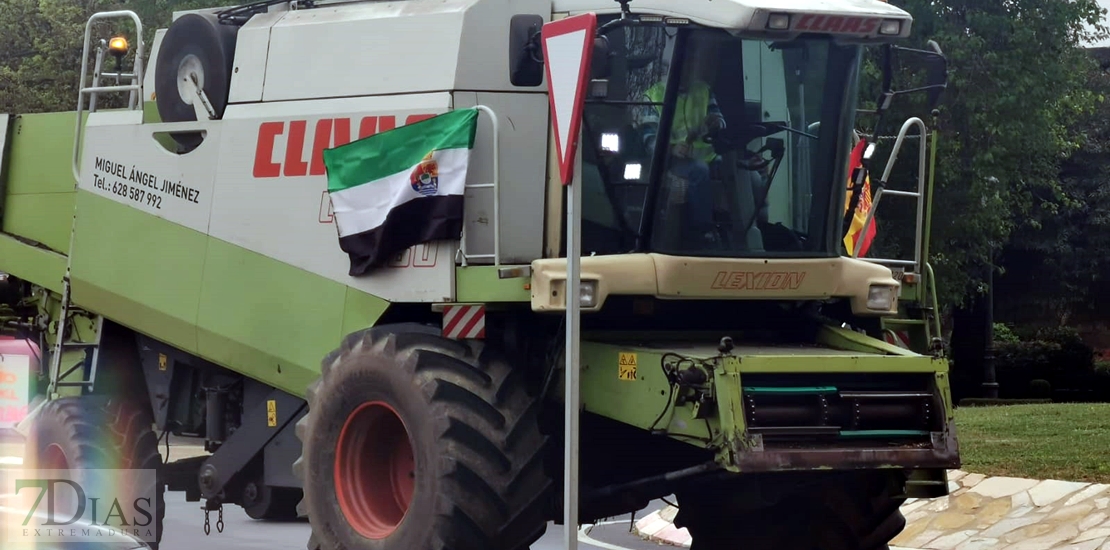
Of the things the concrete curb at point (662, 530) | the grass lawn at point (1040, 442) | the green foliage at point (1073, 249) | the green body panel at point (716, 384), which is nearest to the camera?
the green body panel at point (716, 384)

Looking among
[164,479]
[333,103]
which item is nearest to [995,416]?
[164,479]

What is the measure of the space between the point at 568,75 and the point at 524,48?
1.33 metres

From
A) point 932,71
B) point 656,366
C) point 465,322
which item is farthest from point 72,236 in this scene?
point 932,71

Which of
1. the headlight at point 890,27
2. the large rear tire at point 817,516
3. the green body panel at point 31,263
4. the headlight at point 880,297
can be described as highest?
the headlight at point 890,27

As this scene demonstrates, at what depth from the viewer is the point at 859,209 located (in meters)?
11.0

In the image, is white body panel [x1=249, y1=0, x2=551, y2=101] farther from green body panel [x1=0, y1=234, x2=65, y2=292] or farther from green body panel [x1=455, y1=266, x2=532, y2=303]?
green body panel [x1=0, y1=234, x2=65, y2=292]

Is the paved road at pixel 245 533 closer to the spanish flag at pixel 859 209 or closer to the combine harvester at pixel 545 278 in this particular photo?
the combine harvester at pixel 545 278

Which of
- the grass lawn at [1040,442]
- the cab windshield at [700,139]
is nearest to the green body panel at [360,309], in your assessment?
the cab windshield at [700,139]

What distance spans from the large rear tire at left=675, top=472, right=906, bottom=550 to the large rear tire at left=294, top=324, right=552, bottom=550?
5.27 feet

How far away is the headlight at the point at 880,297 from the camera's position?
10148mm

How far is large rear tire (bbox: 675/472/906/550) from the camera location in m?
10.2

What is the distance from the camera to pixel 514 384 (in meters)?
9.27

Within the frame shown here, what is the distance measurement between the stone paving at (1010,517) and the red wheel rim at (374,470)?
5774mm

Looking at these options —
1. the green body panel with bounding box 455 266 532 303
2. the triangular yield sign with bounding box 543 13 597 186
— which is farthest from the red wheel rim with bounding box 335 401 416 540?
the triangular yield sign with bounding box 543 13 597 186
